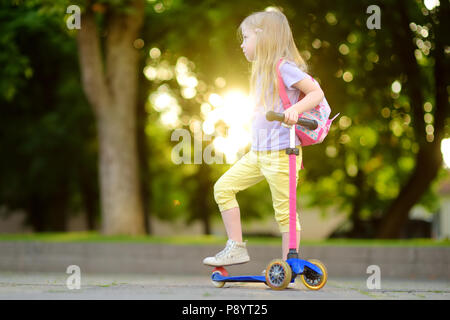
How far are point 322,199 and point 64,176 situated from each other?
33.3ft

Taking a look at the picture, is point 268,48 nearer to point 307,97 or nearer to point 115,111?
point 307,97

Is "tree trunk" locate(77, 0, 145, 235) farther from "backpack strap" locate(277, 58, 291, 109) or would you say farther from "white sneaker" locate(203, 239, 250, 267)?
"backpack strap" locate(277, 58, 291, 109)

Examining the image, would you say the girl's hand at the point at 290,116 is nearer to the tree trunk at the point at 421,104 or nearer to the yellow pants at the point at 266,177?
the yellow pants at the point at 266,177

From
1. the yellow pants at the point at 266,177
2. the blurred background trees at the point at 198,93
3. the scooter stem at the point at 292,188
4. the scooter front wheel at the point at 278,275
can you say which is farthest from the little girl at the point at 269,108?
the blurred background trees at the point at 198,93

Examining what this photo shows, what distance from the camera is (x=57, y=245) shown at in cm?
880

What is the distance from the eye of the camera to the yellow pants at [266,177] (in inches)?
180

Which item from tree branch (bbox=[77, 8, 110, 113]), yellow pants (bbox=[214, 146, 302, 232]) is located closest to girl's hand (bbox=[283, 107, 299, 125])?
yellow pants (bbox=[214, 146, 302, 232])

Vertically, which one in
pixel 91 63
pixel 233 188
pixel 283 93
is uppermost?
pixel 91 63

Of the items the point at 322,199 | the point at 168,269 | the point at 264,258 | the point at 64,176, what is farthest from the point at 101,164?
the point at 322,199

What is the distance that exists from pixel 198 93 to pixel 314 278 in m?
14.1

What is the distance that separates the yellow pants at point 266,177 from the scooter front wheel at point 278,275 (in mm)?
340

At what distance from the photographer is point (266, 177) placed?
4613 mm

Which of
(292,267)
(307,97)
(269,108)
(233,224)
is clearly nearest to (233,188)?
(233,224)
